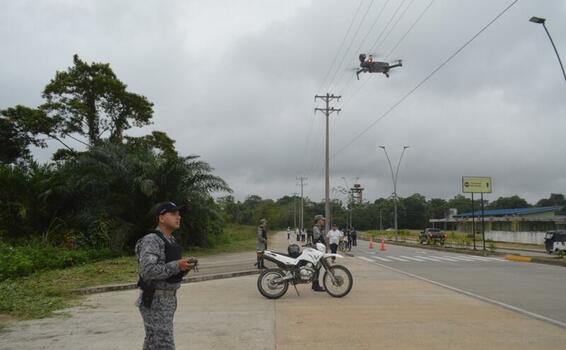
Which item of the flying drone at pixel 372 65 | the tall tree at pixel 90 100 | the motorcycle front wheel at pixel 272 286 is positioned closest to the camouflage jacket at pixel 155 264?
the motorcycle front wheel at pixel 272 286

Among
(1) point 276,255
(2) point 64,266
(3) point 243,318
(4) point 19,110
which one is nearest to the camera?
(3) point 243,318

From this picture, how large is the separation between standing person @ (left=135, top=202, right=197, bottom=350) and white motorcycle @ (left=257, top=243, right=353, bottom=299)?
6352 mm

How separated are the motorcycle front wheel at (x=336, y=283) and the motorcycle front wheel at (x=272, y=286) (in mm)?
848

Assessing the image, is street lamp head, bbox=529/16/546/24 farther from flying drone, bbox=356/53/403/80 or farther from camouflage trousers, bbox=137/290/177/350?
camouflage trousers, bbox=137/290/177/350

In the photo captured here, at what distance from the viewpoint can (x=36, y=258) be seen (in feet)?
50.2

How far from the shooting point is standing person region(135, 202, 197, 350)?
13.2ft

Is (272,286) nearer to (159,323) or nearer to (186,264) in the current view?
(159,323)

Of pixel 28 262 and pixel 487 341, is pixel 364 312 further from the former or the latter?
pixel 28 262

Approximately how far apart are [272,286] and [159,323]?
648 cm

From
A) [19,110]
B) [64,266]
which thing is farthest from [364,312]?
[19,110]

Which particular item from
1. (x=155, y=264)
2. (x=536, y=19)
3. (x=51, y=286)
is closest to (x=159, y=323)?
(x=155, y=264)

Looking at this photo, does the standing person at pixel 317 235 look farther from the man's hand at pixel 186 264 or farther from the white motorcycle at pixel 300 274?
the man's hand at pixel 186 264

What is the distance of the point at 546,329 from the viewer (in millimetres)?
7258

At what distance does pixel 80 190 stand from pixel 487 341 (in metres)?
19.9
